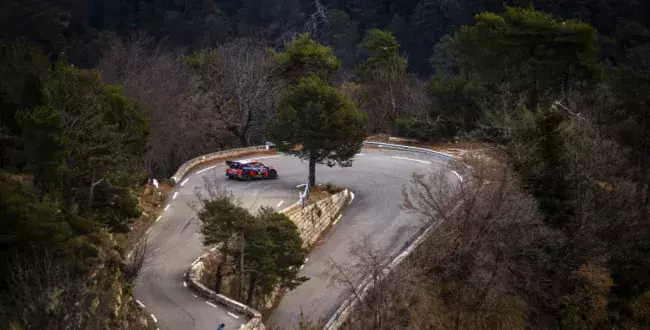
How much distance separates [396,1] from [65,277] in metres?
70.6

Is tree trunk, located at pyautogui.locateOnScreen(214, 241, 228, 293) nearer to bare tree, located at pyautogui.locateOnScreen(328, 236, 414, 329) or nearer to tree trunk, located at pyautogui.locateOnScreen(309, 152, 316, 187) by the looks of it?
bare tree, located at pyautogui.locateOnScreen(328, 236, 414, 329)

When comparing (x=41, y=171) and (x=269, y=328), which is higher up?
(x=41, y=171)

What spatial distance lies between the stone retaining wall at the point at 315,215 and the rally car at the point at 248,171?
423 centimetres

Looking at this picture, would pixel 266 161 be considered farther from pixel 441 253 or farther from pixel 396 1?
pixel 396 1

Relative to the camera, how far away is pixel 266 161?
37625 millimetres

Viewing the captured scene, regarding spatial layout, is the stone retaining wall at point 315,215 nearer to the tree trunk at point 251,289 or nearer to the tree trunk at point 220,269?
the tree trunk at point 220,269

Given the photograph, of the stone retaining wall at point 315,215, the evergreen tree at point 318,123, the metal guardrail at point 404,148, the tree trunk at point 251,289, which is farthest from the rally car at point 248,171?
the tree trunk at point 251,289

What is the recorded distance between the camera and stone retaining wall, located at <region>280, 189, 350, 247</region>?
27.1m

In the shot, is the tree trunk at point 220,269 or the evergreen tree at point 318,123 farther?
the evergreen tree at point 318,123

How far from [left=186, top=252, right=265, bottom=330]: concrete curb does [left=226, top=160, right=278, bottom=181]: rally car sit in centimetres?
930

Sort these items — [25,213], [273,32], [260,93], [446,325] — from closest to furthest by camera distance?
[25,213] < [446,325] < [260,93] < [273,32]

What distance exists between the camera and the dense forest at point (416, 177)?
720 inches

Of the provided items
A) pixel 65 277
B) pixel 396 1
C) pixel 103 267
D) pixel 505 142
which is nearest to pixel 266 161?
pixel 505 142

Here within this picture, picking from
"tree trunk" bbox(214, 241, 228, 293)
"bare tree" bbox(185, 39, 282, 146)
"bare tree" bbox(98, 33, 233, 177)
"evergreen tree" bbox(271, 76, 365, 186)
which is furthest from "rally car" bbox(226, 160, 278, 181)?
"tree trunk" bbox(214, 241, 228, 293)
